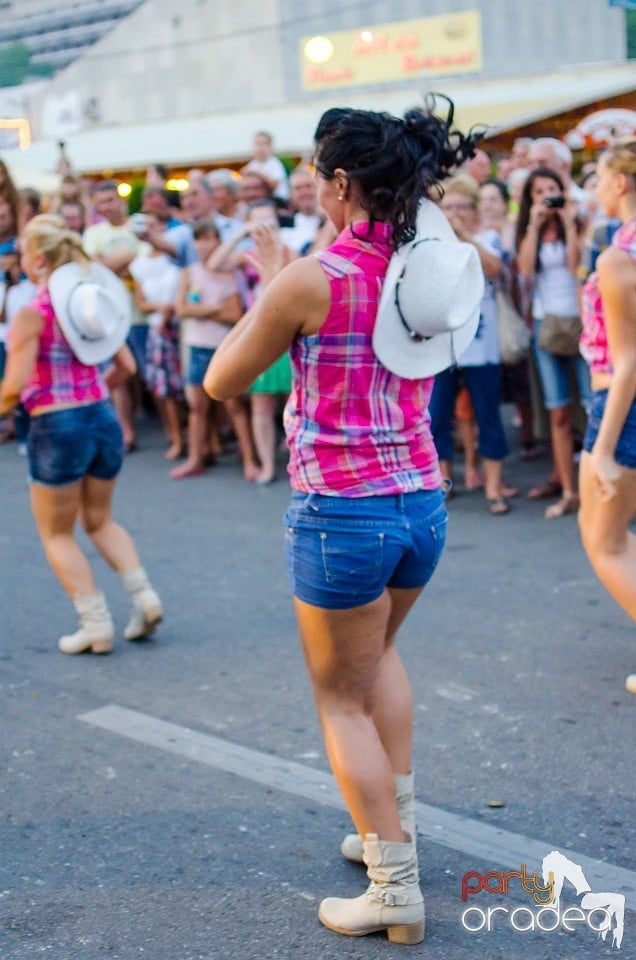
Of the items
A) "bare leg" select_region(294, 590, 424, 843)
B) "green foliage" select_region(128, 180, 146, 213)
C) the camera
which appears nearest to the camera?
"bare leg" select_region(294, 590, 424, 843)

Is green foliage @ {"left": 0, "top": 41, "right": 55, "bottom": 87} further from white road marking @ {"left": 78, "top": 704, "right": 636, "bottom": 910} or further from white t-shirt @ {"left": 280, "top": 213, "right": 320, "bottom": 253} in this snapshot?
white road marking @ {"left": 78, "top": 704, "right": 636, "bottom": 910}

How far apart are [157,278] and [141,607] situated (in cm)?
518

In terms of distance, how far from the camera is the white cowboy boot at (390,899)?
3.00 meters

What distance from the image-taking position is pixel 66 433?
5.25 metres

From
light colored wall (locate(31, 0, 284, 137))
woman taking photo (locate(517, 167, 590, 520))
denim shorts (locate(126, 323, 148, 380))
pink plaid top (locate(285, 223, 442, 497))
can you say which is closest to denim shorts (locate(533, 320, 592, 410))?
woman taking photo (locate(517, 167, 590, 520))

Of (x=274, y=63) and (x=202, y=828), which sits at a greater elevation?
(x=274, y=63)

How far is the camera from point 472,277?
9.55 feet

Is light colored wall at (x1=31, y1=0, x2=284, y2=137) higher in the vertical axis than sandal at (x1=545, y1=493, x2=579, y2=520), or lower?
higher

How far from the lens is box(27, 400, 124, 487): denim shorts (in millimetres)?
5258

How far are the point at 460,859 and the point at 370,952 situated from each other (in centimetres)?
53

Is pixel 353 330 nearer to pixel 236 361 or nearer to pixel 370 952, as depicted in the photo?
pixel 236 361

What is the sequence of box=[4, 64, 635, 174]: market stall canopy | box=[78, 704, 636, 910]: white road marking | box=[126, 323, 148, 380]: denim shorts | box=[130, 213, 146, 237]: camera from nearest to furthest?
box=[78, 704, 636, 910]: white road marking → box=[130, 213, 146, 237]: camera → box=[126, 323, 148, 380]: denim shorts → box=[4, 64, 635, 174]: market stall canopy

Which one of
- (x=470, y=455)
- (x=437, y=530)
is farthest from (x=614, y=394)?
(x=470, y=455)

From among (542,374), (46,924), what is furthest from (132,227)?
(46,924)
